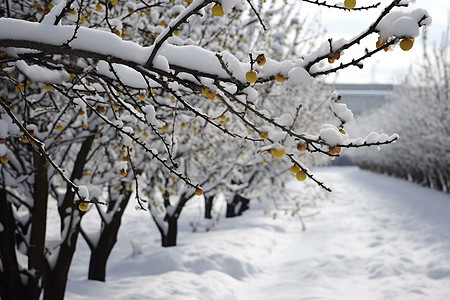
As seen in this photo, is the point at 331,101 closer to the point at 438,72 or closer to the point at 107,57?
the point at 107,57

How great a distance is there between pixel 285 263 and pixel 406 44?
693 cm

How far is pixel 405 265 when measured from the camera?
703 centimetres

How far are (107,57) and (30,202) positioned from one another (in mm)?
3357

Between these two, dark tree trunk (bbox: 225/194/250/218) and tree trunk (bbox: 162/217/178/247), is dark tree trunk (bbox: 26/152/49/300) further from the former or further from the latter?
dark tree trunk (bbox: 225/194/250/218)

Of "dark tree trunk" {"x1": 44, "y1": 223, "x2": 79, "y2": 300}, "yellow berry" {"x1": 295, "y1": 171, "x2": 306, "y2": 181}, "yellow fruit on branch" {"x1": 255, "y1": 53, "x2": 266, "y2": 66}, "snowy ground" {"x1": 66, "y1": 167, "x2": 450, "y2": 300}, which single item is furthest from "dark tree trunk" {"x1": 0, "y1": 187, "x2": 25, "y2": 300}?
Answer: "yellow fruit on branch" {"x1": 255, "y1": 53, "x2": 266, "y2": 66}

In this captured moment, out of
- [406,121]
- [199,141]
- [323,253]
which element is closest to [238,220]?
[323,253]

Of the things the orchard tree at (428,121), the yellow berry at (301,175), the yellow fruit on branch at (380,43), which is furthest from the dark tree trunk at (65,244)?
the orchard tree at (428,121)

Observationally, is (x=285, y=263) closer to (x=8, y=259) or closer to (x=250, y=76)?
(x=8, y=259)

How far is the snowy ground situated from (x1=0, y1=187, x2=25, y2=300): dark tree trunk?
1.25 m

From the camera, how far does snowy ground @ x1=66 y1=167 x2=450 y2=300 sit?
18.6ft

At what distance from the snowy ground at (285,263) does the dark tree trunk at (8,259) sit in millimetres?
1245

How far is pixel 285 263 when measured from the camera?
7.72 m

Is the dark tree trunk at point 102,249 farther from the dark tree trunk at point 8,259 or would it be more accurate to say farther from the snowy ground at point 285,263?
the dark tree trunk at point 8,259

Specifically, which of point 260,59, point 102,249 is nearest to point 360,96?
point 102,249
